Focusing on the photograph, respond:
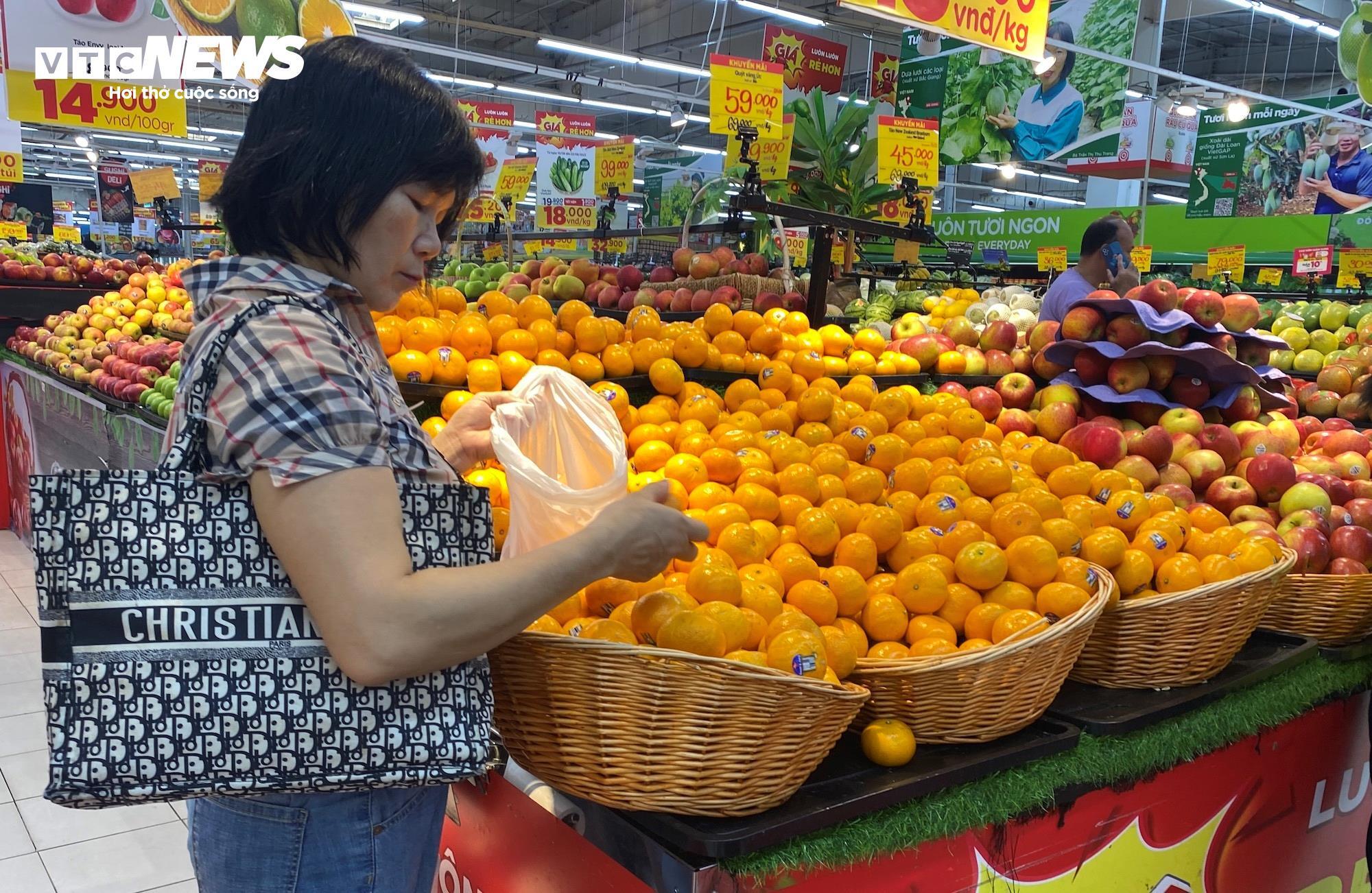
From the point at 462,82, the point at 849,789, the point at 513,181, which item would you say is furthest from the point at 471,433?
the point at 462,82

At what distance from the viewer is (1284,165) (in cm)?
998

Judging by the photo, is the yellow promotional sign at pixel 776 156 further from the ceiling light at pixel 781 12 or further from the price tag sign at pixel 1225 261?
the ceiling light at pixel 781 12

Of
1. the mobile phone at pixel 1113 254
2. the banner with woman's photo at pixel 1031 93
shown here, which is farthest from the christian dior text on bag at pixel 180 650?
the banner with woman's photo at pixel 1031 93

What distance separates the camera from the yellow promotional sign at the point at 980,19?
4090mm

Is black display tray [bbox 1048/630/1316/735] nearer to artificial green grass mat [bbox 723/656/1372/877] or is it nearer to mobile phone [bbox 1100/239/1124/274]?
artificial green grass mat [bbox 723/656/1372/877]

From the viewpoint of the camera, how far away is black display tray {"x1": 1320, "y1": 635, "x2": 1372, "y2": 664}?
2324 millimetres

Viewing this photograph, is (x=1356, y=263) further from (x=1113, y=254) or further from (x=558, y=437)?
(x=558, y=437)

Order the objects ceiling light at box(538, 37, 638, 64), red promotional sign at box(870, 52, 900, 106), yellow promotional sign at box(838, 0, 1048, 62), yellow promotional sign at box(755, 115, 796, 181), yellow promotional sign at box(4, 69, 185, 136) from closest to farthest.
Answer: yellow promotional sign at box(838, 0, 1048, 62) → yellow promotional sign at box(755, 115, 796, 181) → yellow promotional sign at box(4, 69, 185, 136) → red promotional sign at box(870, 52, 900, 106) → ceiling light at box(538, 37, 638, 64)

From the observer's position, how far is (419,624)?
3.07 ft

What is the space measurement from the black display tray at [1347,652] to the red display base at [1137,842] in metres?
0.10

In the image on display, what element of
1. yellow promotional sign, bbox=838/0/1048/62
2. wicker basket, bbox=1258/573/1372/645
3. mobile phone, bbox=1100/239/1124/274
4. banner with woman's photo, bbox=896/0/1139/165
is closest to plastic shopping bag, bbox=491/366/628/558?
wicker basket, bbox=1258/573/1372/645

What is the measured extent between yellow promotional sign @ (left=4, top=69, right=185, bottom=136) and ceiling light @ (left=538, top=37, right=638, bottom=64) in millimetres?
6182

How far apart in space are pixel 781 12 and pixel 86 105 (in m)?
7.70

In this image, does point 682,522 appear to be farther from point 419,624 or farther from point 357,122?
point 357,122
